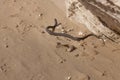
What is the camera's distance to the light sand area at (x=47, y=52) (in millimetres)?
3508

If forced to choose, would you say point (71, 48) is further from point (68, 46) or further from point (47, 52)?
point (47, 52)

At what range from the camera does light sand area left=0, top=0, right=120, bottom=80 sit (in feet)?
11.5

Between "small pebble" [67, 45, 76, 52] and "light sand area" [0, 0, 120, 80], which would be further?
"small pebble" [67, 45, 76, 52]

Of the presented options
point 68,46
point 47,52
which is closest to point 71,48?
point 68,46

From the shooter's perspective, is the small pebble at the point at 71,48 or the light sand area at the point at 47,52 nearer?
the light sand area at the point at 47,52

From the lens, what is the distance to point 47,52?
12.5 feet

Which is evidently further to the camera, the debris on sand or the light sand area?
the debris on sand

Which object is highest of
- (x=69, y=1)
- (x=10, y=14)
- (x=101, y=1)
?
(x=101, y=1)

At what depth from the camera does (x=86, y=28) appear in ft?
13.7

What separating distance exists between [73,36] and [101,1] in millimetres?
900

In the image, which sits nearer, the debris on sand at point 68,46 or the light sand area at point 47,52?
the light sand area at point 47,52

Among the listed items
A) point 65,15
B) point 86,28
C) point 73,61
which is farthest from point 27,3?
point 73,61

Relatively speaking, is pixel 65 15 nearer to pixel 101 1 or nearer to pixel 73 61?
pixel 73 61

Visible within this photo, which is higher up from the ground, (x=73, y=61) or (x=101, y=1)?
(x=101, y=1)
